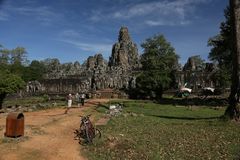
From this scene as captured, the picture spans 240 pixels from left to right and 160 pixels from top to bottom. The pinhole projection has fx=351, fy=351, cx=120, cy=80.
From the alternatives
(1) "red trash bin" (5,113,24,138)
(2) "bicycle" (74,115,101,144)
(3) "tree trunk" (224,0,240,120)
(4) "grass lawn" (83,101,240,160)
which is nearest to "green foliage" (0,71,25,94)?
(4) "grass lawn" (83,101,240,160)

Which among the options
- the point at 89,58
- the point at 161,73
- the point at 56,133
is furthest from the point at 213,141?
the point at 89,58

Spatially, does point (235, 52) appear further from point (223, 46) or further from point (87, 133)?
point (223, 46)

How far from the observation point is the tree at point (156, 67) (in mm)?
50656

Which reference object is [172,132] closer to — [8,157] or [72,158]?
[72,158]

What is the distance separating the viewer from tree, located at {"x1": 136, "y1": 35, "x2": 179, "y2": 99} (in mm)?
50656

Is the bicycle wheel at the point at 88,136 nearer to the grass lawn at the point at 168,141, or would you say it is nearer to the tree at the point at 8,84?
the grass lawn at the point at 168,141

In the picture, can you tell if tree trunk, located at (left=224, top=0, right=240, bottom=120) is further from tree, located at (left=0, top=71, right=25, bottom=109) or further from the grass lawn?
tree, located at (left=0, top=71, right=25, bottom=109)

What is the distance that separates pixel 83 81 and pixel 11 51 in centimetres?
3562

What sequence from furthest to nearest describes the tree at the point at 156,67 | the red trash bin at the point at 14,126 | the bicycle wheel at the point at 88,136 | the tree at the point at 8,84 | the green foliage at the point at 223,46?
the tree at the point at 156,67 → the green foliage at the point at 223,46 → the tree at the point at 8,84 → the red trash bin at the point at 14,126 → the bicycle wheel at the point at 88,136

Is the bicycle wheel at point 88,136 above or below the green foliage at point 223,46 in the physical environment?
below

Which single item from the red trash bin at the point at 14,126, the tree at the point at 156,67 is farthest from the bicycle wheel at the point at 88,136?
the tree at the point at 156,67

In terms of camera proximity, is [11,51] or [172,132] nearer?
[172,132]

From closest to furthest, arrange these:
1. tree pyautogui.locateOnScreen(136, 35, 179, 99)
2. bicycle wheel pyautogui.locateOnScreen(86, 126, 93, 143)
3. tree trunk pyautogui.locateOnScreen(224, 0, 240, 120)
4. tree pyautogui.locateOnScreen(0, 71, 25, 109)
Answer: bicycle wheel pyautogui.locateOnScreen(86, 126, 93, 143) → tree trunk pyautogui.locateOnScreen(224, 0, 240, 120) → tree pyautogui.locateOnScreen(0, 71, 25, 109) → tree pyautogui.locateOnScreen(136, 35, 179, 99)

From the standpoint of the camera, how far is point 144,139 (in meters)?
15.4
